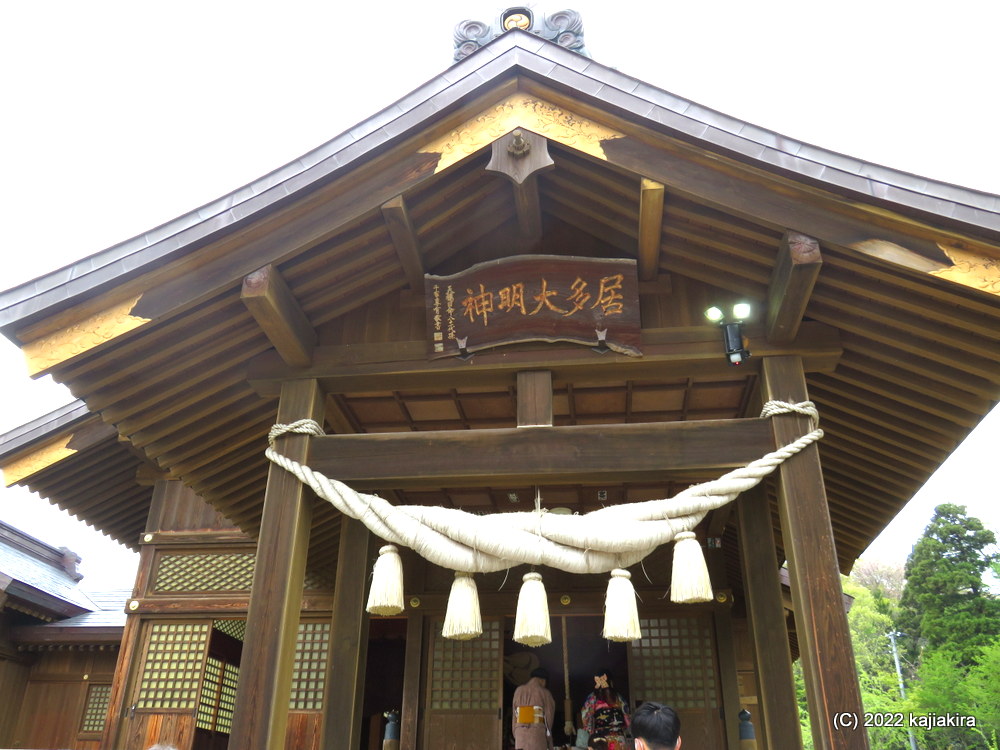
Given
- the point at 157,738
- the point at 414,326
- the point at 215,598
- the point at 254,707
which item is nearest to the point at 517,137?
the point at 414,326

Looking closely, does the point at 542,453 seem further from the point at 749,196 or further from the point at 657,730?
the point at 749,196

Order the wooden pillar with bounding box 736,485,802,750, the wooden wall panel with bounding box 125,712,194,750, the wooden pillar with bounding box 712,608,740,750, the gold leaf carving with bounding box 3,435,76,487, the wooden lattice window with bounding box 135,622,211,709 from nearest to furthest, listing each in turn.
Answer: the wooden pillar with bounding box 736,485,802,750 → the wooden pillar with bounding box 712,608,740,750 → the gold leaf carving with bounding box 3,435,76,487 → the wooden wall panel with bounding box 125,712,194,750 → the wooden lattice window with bounding box 135,622,211,709

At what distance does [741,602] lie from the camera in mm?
9680

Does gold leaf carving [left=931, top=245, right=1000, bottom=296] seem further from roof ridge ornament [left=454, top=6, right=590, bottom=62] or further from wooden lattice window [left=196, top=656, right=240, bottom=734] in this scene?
wooden lattice window [left=196, top=656, right=240, bottom=734]

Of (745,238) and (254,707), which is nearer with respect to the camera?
(254,707)

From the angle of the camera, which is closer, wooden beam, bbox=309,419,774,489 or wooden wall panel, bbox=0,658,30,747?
wooden beam, bbox=309,419,774,489

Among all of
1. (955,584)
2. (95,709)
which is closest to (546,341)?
(95,709)

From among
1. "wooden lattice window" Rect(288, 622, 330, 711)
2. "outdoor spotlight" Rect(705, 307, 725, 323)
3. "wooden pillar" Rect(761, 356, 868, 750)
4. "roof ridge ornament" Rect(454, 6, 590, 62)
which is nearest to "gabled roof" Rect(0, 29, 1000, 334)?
"outdoor spotlight" Rect(705, 307, 725, 323)

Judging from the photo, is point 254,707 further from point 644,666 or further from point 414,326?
point 644,666

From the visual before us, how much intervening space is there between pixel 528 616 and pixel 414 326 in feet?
7.27

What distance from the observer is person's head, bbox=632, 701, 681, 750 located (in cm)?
331

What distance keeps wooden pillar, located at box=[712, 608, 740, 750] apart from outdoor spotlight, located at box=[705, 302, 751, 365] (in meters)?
4.25

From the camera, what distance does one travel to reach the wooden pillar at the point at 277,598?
14.1ft

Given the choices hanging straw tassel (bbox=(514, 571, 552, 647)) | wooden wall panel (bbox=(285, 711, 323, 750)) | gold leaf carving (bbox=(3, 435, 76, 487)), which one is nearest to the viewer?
hanging straw tassel (bbox=(514, 571, 552, 647))
